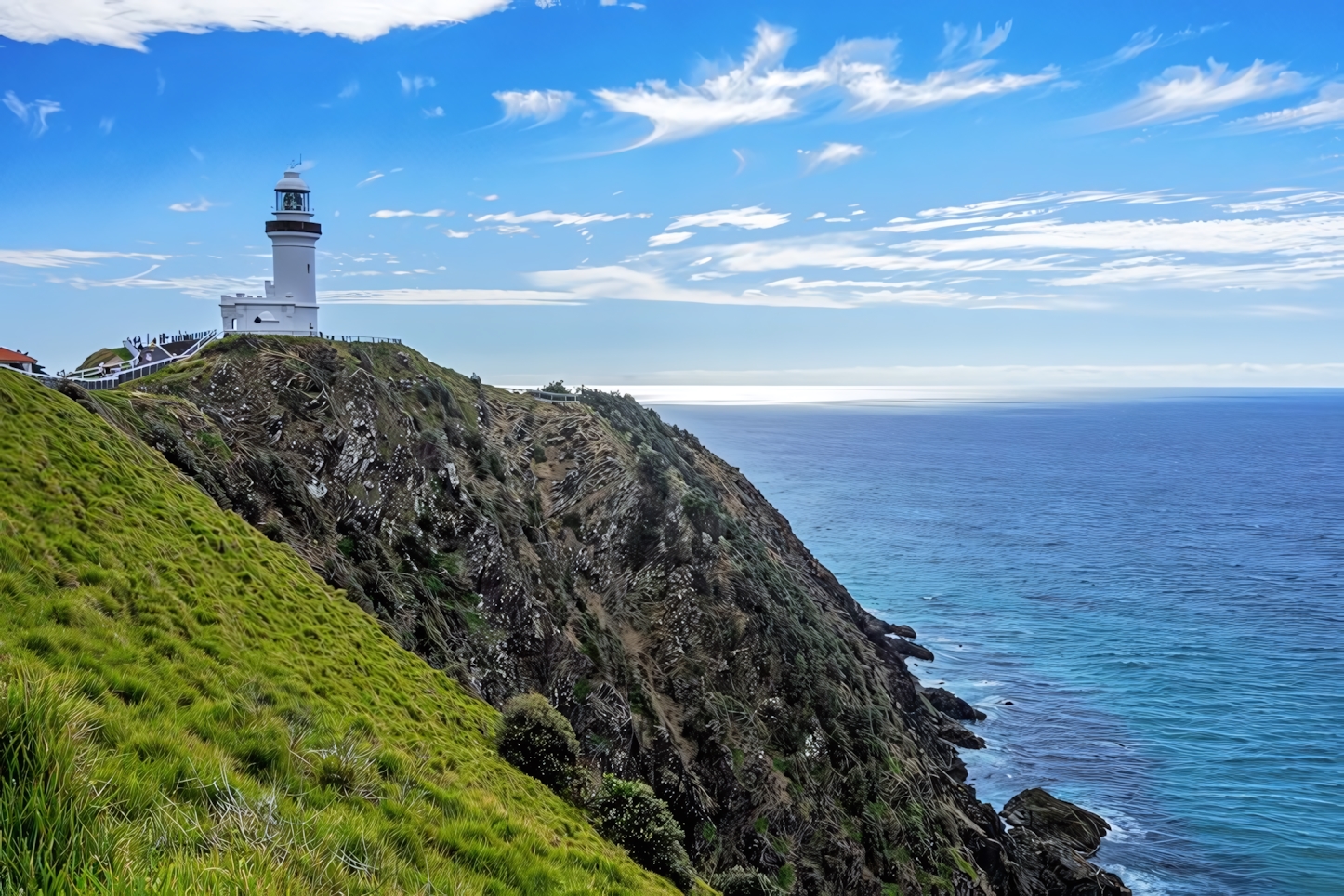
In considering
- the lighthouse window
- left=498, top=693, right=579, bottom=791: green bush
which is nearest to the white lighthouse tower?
the lighthouse window

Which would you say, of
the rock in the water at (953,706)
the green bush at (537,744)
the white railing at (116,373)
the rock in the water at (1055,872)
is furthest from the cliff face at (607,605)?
the rock in the water at (953,706)

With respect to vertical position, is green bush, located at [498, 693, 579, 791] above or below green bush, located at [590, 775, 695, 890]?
above

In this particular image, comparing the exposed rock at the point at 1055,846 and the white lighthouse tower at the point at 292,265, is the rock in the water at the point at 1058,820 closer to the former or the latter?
the exposed rock at the point at 1055,846

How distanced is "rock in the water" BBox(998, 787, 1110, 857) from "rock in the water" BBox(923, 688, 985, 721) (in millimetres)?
11681

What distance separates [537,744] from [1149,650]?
219ft

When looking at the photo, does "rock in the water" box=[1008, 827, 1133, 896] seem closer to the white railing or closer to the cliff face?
the cliff face

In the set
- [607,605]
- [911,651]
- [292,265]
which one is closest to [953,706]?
[911,651]

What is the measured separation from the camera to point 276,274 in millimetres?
53562

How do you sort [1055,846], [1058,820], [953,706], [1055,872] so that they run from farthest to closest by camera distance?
[953,706]
[1058,820]
[1055,846]
[1055,872]

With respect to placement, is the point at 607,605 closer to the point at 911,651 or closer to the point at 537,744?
the point at 537,744

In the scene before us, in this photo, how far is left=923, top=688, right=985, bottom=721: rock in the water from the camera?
60.3 metres

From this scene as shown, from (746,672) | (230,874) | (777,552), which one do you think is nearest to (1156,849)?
(746,672)

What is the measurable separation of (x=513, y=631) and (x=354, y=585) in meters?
8.46

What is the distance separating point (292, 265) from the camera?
53656mm
